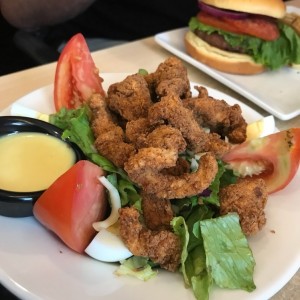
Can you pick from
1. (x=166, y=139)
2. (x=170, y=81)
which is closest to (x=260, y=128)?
(x=170, y=81)

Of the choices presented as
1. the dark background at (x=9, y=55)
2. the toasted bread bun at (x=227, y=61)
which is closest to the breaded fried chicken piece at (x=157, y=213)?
the toasted bread bun at (x=227, y=61)

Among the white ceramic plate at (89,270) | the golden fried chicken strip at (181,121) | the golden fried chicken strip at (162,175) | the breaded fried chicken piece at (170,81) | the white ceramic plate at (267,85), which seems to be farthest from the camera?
the white ceramic plate at (267,85)

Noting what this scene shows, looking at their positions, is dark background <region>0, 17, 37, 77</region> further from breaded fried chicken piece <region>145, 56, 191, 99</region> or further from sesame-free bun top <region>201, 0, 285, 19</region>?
breaded fried chicken piece <region>145, 56, 191, 99</region>

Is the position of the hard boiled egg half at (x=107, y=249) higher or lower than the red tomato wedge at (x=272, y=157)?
lower

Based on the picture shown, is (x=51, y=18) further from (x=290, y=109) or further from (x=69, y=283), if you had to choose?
(x=69, y=283)

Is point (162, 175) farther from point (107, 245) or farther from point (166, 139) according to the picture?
point (107, 245)

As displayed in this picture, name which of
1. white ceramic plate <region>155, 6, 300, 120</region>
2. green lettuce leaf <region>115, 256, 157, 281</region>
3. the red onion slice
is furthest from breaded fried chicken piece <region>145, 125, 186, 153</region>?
the red onion slice

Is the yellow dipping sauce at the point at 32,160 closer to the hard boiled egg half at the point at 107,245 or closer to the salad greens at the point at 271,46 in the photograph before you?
the hard boiled egg half at the point at 107,245
